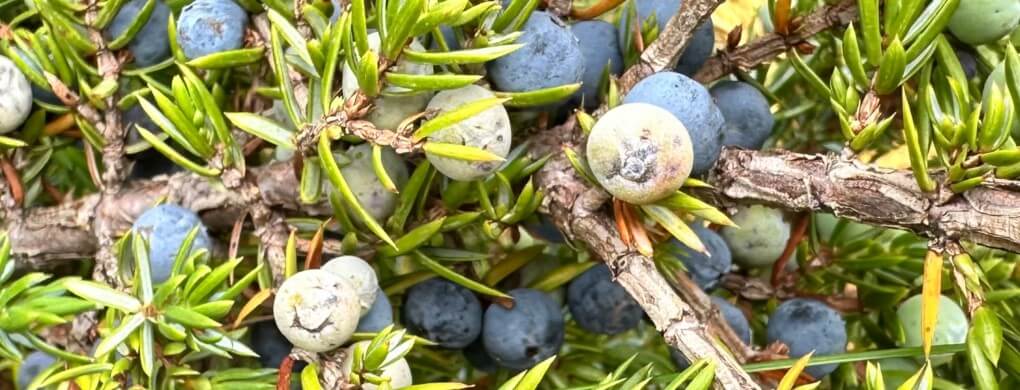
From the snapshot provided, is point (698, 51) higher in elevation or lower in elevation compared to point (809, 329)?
higher

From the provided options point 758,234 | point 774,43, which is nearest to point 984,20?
point 774,43

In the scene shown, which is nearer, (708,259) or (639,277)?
(639,277)

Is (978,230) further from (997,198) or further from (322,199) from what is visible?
(322,199)

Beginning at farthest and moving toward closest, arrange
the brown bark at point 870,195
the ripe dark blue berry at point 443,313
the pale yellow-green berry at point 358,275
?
the ripe dark blue berry at point 443,313, the pale yellow-green berry at point 358,275, the brown bark at point 870,195

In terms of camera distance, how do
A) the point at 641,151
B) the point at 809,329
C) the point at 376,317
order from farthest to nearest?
the point at 809,329, the point at 376,317, the point at 641,151

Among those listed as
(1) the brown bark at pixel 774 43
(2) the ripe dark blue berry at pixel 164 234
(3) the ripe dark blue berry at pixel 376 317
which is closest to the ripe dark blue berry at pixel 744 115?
(1) the brown bark at pixel 774 43

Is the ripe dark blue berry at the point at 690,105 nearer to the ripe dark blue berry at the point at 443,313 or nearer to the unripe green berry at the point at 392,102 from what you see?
the unripe green berry at the point at 392,102

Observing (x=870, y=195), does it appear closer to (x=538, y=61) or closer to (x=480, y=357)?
(x=538, y=61)
